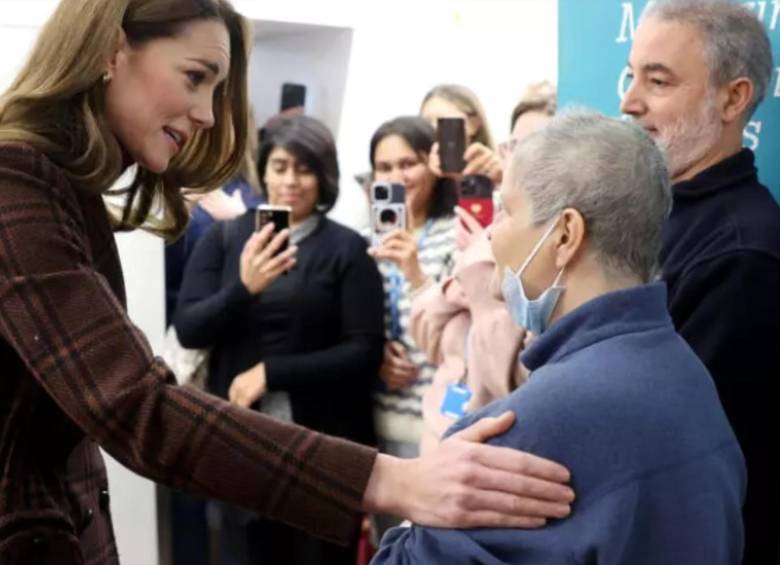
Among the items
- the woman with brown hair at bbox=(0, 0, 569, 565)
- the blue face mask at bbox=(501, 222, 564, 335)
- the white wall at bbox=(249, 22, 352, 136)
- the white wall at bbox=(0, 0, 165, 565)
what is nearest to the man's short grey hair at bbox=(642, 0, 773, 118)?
the blue face mask at bbox=(501, 222, 564, 335)

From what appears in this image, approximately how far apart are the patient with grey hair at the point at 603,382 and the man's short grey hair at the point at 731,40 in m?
0.62

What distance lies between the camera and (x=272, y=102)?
4402 mm

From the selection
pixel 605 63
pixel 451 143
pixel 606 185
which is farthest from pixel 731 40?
pixel 451 143

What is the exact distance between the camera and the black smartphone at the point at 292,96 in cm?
411

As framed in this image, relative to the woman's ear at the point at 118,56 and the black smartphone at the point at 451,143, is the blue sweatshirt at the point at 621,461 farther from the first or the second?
the black smartphone at the point at 451,143

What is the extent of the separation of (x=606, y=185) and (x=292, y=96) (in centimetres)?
296

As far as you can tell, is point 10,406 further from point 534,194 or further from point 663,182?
point 663,182

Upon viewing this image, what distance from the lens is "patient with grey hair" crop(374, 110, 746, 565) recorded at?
3.72 ft

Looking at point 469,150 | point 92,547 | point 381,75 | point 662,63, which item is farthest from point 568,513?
point 381,75

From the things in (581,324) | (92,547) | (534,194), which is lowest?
(92,547)

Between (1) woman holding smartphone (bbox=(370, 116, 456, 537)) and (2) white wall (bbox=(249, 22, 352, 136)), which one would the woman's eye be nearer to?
(1) woman holding smartphone (bbox=(370, 116, 456, 537))

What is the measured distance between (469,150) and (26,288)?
174cm

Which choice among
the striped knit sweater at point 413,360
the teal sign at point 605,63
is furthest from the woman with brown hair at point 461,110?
the teal sign at point 605,63

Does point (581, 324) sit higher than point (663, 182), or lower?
lower
